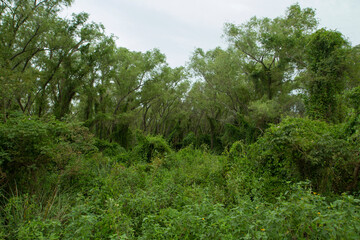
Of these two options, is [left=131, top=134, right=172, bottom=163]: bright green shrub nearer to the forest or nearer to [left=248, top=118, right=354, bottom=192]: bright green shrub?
the forest

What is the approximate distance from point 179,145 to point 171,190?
2225cm

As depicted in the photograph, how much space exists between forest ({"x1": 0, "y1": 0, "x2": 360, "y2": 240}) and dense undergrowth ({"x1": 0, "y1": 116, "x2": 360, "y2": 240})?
0.03 metres

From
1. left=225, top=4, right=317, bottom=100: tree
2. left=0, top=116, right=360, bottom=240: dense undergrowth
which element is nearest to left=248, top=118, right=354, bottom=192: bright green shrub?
left=0, top=116, right=360, bottom=240: dense undergrowth

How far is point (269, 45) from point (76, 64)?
1568 cm

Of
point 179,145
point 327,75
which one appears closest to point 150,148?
point 327,75

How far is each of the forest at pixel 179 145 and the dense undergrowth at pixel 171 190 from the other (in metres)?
0.03

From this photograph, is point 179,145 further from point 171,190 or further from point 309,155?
point 309,155

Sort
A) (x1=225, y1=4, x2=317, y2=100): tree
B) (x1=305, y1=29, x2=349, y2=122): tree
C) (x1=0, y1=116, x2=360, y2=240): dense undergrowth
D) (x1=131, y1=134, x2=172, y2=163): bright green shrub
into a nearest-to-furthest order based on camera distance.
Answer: (x1=0, y1=116, x2=360, y2=240): dense undergrowth
(x1=305, y1=29, x2=349, y2=122): tree
(x1=131, y1=134, x2=172, y2=163): bright green shrub
(x1=225, y1=4, x2=317, y2=100): tree

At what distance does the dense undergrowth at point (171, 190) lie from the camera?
321 cm

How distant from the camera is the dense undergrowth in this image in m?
3.21

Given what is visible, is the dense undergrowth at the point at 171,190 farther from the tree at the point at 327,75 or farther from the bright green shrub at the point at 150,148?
the tree at the point at 327,75

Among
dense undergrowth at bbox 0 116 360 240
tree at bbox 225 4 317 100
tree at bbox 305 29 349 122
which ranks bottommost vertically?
dense undergrowth at bbox 0 116 360 240

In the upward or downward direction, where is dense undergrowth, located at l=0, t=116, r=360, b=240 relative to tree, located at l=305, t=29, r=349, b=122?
downward

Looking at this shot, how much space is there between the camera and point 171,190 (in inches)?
224
